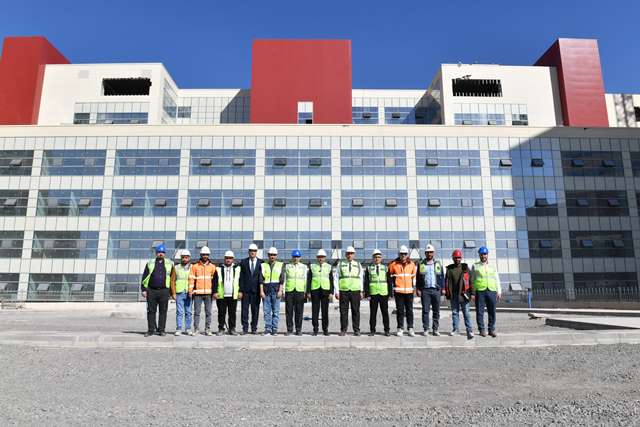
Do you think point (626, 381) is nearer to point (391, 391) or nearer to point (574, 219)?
point (391, 391)

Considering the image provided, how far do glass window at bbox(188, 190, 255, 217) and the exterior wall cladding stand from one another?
0.09m

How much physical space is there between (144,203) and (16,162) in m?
11.7

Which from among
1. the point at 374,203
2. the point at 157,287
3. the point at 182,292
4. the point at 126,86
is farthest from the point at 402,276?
the point at 126,86

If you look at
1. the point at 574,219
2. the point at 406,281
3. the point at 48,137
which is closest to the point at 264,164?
the point at 48,137

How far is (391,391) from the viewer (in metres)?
6.16

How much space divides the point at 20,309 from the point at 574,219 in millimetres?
42260

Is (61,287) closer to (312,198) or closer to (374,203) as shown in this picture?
(312,198)

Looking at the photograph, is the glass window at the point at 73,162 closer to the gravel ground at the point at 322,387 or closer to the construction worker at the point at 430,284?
the gravel ground at the point at 322,387

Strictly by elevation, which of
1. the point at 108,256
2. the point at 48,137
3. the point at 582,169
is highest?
the point at 48,137

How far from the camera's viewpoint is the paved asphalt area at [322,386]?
4953 mm

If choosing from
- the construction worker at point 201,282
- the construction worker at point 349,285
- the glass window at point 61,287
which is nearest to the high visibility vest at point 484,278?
the construction worker at point 349,285

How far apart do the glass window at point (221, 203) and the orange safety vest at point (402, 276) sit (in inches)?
1211

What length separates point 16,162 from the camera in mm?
42719

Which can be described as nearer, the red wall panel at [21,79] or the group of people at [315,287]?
the group of people at [315,287]
